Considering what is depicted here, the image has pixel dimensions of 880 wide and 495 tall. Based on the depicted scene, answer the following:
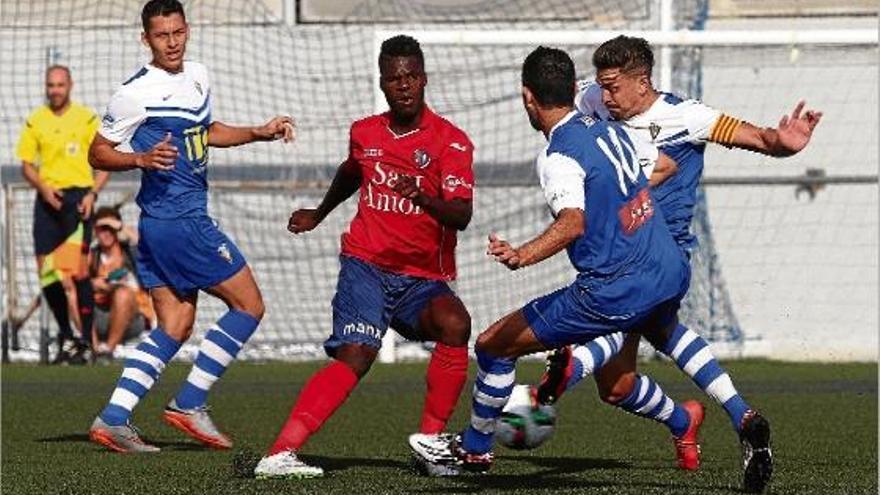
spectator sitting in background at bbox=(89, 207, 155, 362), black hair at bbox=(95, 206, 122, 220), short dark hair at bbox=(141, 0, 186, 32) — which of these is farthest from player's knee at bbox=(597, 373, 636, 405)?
black hair at bbox=(95, 206, 122, 220)

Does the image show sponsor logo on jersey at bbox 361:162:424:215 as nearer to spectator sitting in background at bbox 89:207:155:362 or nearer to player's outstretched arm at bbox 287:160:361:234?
player's outstretched arm at bbox 287:160:361:234

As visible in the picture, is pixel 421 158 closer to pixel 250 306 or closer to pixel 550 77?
pixel 550 77

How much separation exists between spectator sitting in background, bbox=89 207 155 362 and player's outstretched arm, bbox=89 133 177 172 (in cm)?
799

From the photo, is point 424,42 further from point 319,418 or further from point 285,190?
point 319,418

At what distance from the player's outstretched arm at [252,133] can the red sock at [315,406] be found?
1.54m

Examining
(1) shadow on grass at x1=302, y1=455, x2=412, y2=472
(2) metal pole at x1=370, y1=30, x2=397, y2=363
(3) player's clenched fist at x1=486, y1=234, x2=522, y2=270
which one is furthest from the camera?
(2) metal pole at x1=370, y1=30, x2=397, y2=363

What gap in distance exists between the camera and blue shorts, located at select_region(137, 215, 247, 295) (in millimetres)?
11062

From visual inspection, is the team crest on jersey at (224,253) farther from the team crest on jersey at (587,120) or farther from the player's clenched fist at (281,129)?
the team crest on jersey at (587,120)

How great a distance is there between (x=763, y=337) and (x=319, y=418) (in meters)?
11.0

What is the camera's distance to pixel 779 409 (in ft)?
44.0

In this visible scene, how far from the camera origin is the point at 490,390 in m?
8.91

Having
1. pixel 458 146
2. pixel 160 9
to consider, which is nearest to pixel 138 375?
pixel 160 9

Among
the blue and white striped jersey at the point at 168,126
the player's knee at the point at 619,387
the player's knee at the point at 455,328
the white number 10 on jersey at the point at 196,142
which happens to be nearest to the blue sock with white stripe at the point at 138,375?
the blue and white striped jersey at the point at 168,126

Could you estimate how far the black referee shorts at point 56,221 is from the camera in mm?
18453
